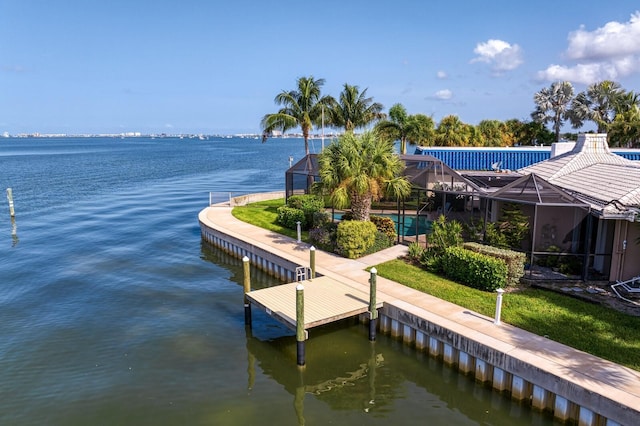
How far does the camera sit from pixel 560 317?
13047mm

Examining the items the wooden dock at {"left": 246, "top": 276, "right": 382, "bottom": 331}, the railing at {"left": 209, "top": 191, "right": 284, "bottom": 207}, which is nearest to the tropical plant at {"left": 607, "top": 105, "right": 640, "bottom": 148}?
the railing at {"left": 209, "top": 191, "right": 284, "bottom": 207}

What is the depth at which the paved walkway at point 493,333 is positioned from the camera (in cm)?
972

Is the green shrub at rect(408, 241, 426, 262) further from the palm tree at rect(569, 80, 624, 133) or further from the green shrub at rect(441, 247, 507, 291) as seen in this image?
the palm tree at rect(569, 80, 624, 133)

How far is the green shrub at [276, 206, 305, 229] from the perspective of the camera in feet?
81.1

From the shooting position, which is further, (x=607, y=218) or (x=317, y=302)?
(x=607, y=218)

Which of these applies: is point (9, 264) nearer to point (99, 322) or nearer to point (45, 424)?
point (99, 322)

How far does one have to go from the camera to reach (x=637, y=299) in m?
14.1

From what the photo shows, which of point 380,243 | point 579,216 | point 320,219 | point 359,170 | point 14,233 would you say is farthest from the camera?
point 14,233

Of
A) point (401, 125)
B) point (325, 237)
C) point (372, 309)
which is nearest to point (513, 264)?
point (372, 309)

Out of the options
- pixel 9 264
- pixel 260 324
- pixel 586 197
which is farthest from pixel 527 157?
pixel 9 264

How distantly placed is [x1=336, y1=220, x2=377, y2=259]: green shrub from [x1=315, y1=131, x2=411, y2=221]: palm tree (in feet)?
3.29

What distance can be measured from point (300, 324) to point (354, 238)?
7.27 metres

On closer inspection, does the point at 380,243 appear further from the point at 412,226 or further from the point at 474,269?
the point at 474,269

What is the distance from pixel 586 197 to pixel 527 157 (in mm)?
23980
